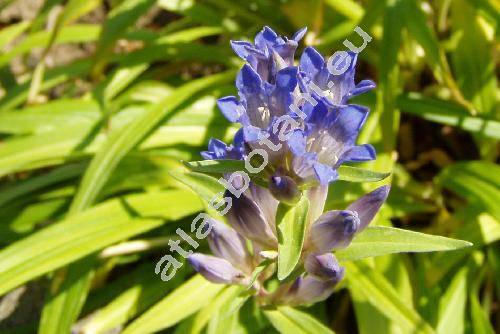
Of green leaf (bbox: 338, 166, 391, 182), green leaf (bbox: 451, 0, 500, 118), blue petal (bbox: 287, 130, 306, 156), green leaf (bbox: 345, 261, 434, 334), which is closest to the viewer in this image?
blue petal (bbox: 287, 130, 306, 156)

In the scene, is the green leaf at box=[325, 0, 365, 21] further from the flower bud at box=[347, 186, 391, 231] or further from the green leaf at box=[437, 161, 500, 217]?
the flower bud at box=[347, 186, 391, 231]

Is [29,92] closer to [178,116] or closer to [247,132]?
[178,116]

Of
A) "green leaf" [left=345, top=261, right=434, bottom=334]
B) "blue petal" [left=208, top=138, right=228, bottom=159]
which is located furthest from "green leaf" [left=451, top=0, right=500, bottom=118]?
"blue petal" [left=208, top=138, right=228, bottom=159]

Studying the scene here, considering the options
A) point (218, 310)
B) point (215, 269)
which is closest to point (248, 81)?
point (215, 269)

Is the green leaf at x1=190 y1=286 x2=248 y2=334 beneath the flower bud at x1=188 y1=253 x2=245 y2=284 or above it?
beneath

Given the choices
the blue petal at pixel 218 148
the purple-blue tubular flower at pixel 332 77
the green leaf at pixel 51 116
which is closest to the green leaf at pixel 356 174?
the purple-blue tubular flower at pixel 332 77

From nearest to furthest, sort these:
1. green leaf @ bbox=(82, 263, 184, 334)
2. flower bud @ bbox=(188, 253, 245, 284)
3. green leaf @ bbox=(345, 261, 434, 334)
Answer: flower bud @ bbox=(188, 253, 245, 284) < green leaf @ bbox=(345, 261, 434, 334) < green leaf @ bbox=(82, 263, 184, 334)
